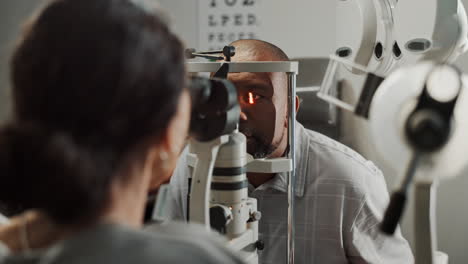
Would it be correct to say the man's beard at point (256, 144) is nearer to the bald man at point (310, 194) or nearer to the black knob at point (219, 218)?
the bald man at point (310, 194)

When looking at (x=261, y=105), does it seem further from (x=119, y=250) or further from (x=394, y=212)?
(x=119, y=250)

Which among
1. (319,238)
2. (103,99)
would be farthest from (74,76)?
(319,238)

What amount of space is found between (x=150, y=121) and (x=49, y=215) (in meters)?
0.17

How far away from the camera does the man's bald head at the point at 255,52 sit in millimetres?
1651

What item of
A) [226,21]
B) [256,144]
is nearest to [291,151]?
[256,144]

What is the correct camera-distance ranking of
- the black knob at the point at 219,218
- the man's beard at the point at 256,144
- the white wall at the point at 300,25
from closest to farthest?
the black knob at the point at 219,218, the man's beard at the point at 256,144, the white wall at the point at 300,25

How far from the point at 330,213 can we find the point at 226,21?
198 centimetres

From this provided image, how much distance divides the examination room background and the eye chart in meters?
0.04

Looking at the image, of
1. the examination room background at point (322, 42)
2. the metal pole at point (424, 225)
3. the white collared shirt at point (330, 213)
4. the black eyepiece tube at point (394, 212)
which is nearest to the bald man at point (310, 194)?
the white collared shirt at point (330, 213)

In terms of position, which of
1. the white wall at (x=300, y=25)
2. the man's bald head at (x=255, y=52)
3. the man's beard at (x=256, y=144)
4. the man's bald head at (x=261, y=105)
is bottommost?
the man's beard at (x=256, y=144)

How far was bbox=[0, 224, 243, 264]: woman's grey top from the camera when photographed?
61 centimetres

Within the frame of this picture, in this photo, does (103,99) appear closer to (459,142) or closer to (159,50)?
(159,50)

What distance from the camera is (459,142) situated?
0.77 m

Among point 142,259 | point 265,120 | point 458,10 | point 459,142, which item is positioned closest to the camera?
point 142,259
